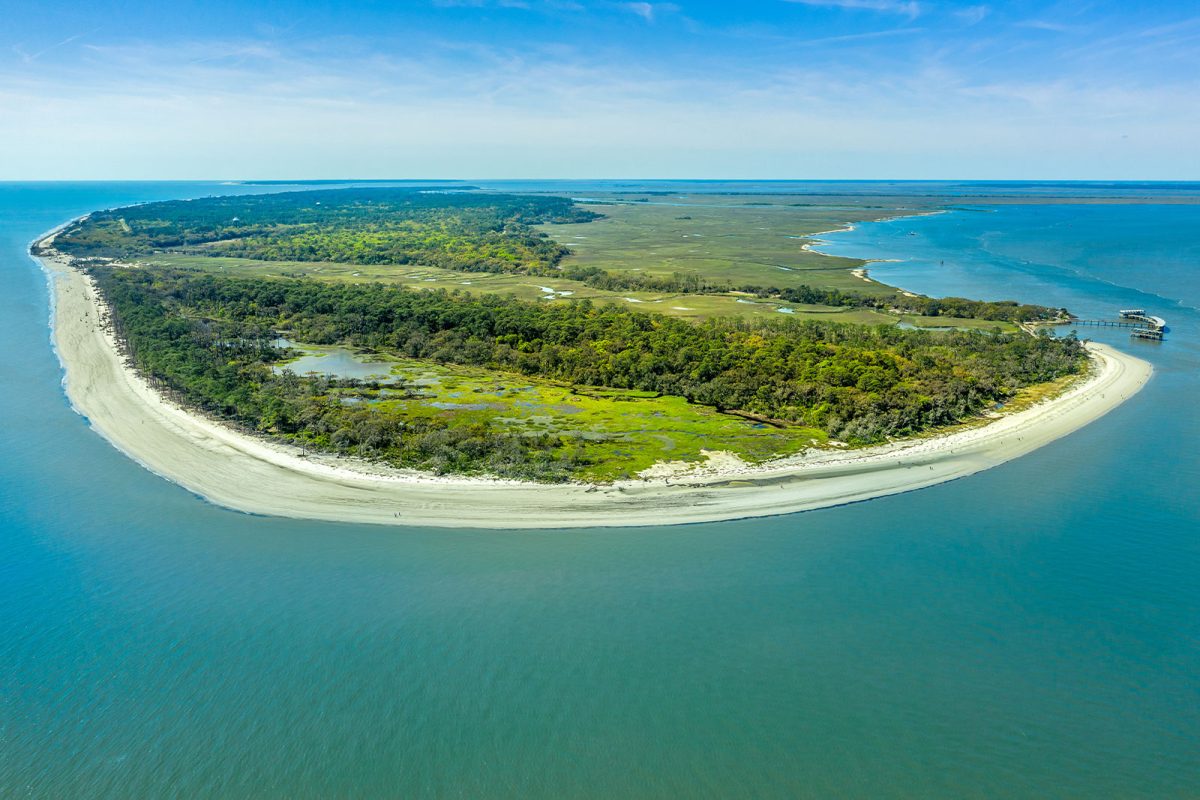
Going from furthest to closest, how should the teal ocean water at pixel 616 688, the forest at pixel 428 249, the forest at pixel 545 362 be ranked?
1. the forest at pixel 428 249
2. the forest at pixel 545 362
3. the teal ocean water at pixel 616 688

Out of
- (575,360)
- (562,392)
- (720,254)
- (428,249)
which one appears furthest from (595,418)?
(428,249)

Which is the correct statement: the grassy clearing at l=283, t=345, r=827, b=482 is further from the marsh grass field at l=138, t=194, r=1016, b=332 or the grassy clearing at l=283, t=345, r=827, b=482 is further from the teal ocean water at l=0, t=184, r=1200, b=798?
the marsh grass field at l=138, t=194, r=1016, b=332

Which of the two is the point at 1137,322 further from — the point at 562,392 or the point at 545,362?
the point at 562,392

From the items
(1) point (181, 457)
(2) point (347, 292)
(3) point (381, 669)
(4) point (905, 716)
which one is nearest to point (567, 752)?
Result: (3) point (381, 669)

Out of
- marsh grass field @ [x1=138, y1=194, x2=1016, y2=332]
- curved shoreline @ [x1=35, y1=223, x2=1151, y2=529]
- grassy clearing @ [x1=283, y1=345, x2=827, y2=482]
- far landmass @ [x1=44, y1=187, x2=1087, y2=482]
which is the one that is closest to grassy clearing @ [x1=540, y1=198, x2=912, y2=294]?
marsh grass field @ [x1=138, y1=194, x2=1016, y2=332]

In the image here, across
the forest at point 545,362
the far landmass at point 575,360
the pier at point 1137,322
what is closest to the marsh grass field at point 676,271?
the far landmass at point 575,360

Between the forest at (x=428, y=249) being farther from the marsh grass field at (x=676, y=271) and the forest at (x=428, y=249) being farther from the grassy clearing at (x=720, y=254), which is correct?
the grassy clearing at (x=720, y=254)
